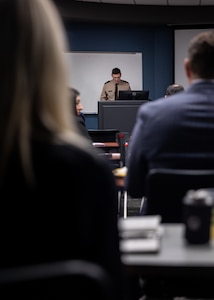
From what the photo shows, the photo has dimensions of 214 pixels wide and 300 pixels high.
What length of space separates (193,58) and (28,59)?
1290mm

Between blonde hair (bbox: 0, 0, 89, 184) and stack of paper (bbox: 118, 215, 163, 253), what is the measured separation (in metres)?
0.40

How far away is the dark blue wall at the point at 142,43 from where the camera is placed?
945cm

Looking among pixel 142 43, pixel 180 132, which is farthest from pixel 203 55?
pixel 142 43

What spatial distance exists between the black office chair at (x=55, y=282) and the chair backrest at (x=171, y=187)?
0.93 metres

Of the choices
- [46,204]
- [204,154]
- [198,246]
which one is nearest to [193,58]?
[204,154]

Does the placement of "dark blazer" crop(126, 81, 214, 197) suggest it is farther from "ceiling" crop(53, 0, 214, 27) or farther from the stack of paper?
"ceiling" crop(53, 0, 214, 27)

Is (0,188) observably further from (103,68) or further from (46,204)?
(103,68)

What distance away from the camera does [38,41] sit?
97 centimetres

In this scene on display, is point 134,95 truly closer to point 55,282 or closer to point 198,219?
point 198,219

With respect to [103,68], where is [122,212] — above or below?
below

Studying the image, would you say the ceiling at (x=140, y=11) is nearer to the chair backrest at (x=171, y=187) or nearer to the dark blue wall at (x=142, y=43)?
the dark blue wall at (x=142, y=43)

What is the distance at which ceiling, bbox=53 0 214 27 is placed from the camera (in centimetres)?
847

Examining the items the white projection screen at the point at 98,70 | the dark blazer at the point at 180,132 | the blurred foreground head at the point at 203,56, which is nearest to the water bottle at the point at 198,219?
the dark blazer at the point at 180,132

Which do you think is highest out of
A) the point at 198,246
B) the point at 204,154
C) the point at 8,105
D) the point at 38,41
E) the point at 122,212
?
A: the point at 38,41
